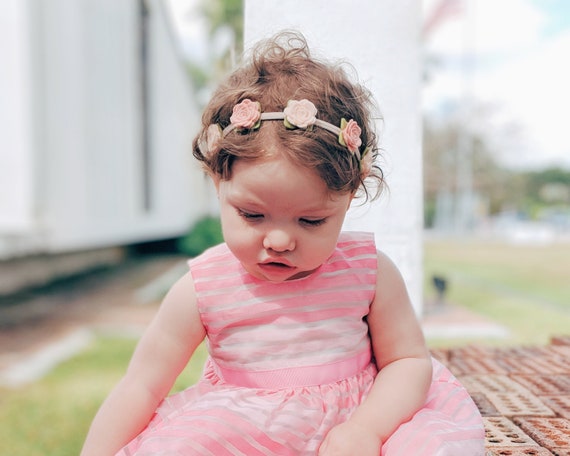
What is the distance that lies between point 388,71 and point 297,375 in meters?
0.97

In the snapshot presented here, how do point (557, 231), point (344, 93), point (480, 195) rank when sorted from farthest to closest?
point (480, 195) → point (557, 231) → point (344, 93)

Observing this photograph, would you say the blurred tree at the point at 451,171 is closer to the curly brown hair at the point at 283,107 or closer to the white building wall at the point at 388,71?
the white building wall at the point at 388,71

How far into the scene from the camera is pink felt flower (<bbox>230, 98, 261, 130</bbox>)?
3.30 ft

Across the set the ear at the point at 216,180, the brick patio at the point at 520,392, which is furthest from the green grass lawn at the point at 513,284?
the ear at the point at 216,180

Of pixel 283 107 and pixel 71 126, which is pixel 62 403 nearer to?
pixel 71 126

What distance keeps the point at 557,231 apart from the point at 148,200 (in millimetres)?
20442

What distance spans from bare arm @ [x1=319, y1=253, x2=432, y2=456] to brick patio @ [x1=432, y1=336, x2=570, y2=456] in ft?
0.57

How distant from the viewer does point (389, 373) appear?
3.65ft

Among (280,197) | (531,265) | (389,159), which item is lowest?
(531,265)

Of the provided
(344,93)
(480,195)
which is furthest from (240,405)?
(480,195)

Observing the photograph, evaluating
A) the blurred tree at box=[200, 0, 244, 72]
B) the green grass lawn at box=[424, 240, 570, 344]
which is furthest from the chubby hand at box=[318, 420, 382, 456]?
the blurred tree at box=[200, 0, 244, 72]

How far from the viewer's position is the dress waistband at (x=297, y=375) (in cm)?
109

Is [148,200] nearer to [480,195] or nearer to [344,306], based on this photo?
[344,306]

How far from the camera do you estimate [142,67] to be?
8664 mm
